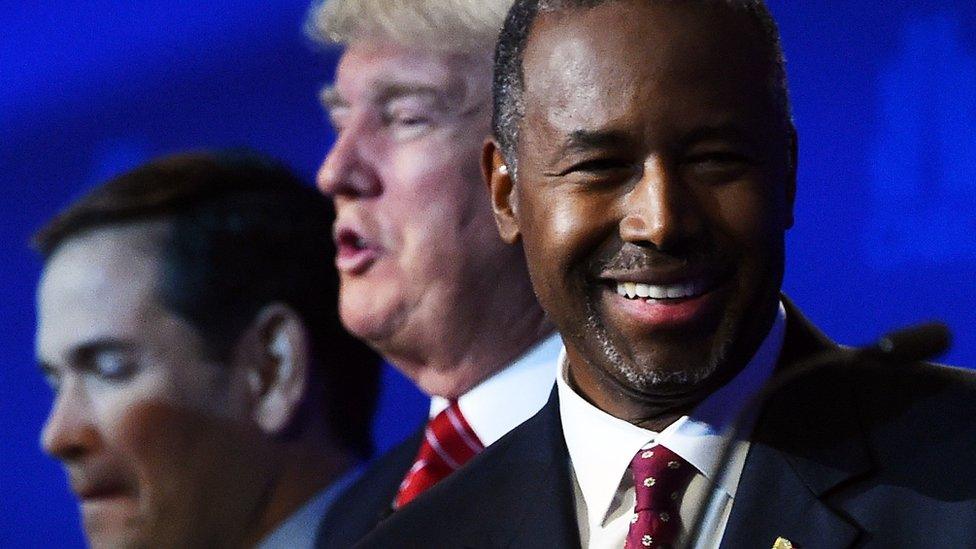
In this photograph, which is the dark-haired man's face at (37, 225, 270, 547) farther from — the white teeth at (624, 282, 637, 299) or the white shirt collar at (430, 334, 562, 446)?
the white teeth at (624, 282, 637, 299)

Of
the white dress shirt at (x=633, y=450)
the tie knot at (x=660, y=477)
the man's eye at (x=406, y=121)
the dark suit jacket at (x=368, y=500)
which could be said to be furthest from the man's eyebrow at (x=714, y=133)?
the dark suit jacket at (x=368, y=500)

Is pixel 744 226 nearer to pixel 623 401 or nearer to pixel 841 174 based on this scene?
pixel 623 401

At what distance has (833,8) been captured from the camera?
200 centimetres

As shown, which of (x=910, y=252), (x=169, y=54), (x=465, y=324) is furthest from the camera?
(x=169, y=54)

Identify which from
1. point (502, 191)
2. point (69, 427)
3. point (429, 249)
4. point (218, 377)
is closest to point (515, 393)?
point (429, 249)

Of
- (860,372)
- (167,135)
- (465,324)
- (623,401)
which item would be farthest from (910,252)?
(167,135)

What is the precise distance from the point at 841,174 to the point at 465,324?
0.56 metres

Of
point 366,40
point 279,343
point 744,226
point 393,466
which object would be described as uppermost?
point 366,40

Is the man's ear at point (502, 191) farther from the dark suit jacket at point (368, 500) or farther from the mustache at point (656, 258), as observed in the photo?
the dark suit jacket at point (368, 500)

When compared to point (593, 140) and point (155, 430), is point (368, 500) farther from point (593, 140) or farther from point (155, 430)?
point (593, 140)

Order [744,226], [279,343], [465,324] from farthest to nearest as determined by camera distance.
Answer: [279,343]
[465,324]
[744,226]

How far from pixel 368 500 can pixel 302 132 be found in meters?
0.57

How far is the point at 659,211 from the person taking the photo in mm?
1570

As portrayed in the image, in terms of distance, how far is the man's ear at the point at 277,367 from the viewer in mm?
2312
